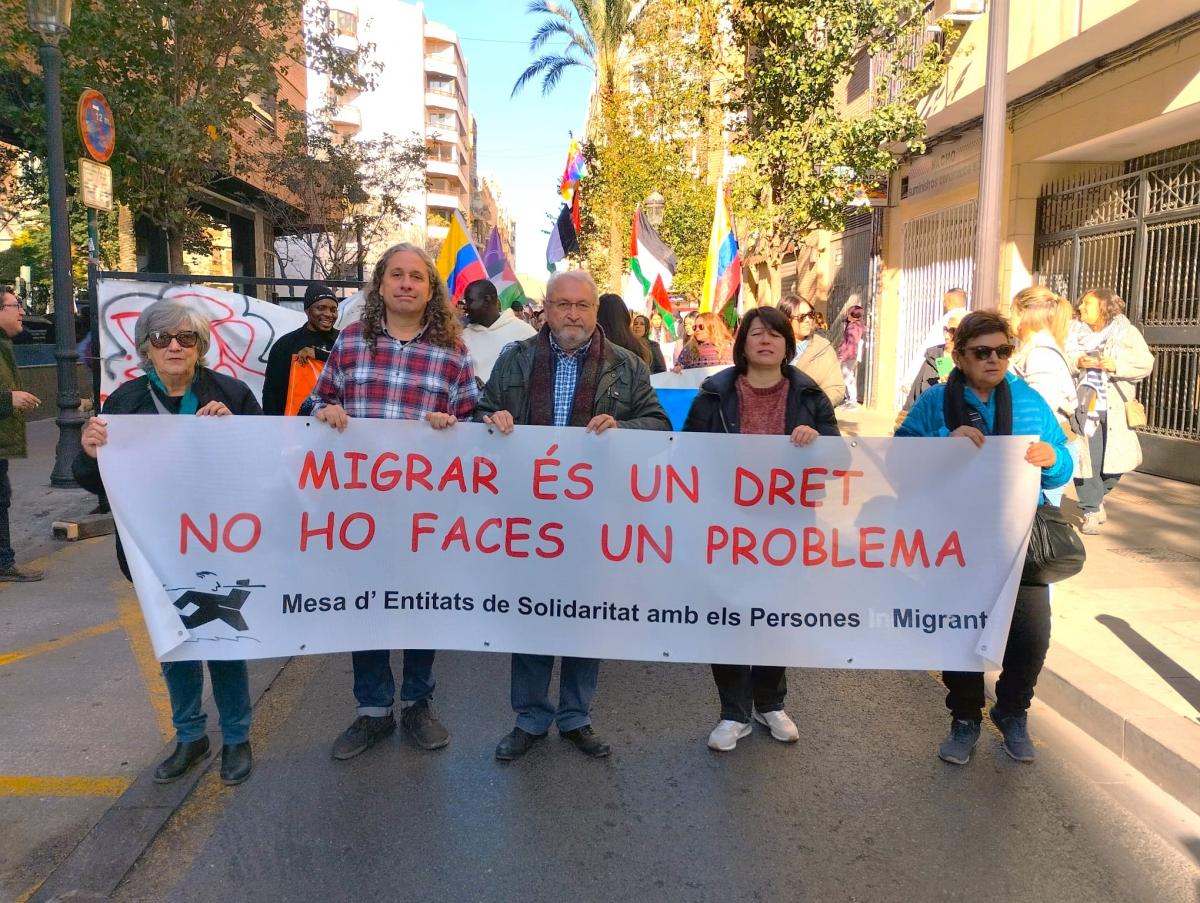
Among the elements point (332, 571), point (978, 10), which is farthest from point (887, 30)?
point (332, 571)

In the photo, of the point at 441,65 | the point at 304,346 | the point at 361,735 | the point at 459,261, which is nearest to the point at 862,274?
the point at 459,261

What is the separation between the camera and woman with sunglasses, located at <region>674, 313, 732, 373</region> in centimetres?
755

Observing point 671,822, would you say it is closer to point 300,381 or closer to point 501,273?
point 300,381

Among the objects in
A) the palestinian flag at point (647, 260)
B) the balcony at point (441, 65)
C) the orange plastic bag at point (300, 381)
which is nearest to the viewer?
the orange plastic bag at point (300, 381)

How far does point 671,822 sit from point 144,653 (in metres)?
3.10

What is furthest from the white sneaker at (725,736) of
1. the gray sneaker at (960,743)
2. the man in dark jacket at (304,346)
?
the man in dark jacket at (304,346)

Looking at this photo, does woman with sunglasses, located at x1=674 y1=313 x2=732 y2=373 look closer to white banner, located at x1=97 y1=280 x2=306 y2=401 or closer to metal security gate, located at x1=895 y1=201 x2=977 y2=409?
white banner, located at x1=97 y1=280 x2=306 y2=401

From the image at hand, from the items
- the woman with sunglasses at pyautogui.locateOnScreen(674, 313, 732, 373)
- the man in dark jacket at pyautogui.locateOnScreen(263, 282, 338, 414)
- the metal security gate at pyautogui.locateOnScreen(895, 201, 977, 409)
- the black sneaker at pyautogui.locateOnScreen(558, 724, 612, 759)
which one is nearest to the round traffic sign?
the man in dark jacket at pyautogui.locateOnScreen(263, 282, 338, 414)

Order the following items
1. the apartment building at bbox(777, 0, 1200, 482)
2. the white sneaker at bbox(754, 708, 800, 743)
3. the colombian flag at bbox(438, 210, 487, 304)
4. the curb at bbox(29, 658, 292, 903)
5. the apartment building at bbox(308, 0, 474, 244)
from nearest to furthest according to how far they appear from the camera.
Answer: the curb at bbox(29, 658, 292, 903) < the white sneaker at bbox(754, 708, 800, 743) < the colombian flag at bbox(438, 210, 487, 304) < the apartment building at bbox(777, 0, 1200, 482) < the apartment building at bbox(308, 0, 474, 244)

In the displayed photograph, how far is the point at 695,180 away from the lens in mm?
24453

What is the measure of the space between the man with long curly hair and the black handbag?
7.17ft

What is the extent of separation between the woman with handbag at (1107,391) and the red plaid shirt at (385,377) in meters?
5.53

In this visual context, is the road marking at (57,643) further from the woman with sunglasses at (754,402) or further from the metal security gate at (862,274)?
the metal security gate at (862,274)

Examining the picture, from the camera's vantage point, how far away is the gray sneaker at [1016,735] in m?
3.75
